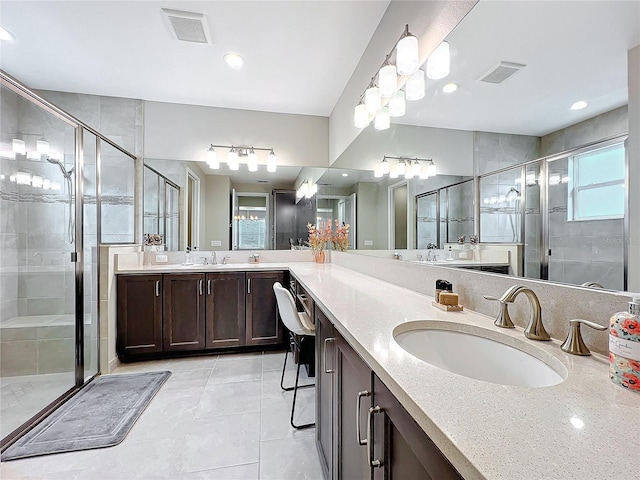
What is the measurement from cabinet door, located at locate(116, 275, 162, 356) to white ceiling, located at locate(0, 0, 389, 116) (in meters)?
1.96

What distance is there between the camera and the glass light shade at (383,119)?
6.45ft

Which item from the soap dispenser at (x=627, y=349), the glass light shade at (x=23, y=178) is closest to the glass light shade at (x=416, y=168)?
the soap dispenser at (x=627, y=349)

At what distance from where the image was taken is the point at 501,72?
3.39ft

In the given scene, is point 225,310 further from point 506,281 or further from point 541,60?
point 541,60

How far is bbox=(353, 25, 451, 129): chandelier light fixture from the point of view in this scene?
1.41m

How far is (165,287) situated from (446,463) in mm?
2899

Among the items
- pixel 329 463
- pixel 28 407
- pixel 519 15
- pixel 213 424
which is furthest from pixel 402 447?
pixel 28 407

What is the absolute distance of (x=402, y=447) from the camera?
63cm

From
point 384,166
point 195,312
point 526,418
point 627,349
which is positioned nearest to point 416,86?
point 384,166

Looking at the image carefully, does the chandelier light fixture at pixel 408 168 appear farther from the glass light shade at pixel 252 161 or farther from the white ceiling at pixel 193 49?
the glass light shade at pixel 252 161

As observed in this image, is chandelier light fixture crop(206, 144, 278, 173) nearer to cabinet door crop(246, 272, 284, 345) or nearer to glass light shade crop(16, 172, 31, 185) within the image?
cabinet door crop(246, 272, 284, 345)

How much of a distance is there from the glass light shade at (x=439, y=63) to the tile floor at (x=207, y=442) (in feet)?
6.81

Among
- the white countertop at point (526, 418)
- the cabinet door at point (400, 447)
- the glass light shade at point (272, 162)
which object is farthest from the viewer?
the glass light shade at point (272, 162)

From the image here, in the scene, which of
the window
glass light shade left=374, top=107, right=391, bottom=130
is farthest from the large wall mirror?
glass light shade left=374, top=107, right=391, bottom=130
